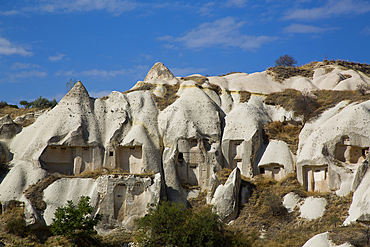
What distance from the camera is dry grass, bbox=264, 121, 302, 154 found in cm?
3150

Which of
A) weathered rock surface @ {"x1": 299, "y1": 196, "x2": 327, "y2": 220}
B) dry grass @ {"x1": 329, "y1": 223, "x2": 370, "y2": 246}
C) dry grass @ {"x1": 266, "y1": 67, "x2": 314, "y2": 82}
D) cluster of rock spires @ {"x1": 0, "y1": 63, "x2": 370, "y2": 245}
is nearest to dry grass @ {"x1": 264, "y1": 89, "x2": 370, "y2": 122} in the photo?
cluster of rock spires @ {"x1": 0, "y1": 63, "x2": 370, "y2": 245}

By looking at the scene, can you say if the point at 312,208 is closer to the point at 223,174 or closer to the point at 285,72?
the point at 223,174

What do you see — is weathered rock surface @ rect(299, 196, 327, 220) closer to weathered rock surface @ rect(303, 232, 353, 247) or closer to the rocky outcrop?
the rocky outcrop

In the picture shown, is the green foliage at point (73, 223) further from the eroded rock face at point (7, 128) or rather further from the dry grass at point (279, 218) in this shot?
the eroded rock face at point (7, 128)

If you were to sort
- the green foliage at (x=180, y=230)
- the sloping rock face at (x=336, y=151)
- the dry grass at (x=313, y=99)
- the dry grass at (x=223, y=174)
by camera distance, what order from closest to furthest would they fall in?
the green foliage at (x=180, y=230) < the sloping rock face at (x=336, y=151) < the dry grass at (x=223, y=174) < the dry grass at (x=313, y=99)

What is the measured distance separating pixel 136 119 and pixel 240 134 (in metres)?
7.74

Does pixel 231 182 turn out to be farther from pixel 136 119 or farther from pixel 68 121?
pixel 68 121

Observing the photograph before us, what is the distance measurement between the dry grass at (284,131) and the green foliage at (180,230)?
30.1 feet

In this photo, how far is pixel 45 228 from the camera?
2773 centimetres

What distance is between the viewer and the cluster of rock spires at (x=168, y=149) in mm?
27594

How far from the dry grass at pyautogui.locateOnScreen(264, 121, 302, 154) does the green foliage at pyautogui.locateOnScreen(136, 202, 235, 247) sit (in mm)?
9175

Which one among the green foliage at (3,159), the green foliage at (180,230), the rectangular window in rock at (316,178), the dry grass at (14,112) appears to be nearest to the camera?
the green foliage at (180,230)

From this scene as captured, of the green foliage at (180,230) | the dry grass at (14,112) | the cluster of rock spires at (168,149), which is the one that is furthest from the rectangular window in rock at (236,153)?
the dry grass at (14,112)

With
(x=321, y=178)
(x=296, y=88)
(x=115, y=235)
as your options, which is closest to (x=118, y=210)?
Answer: (x=115, y=235)
